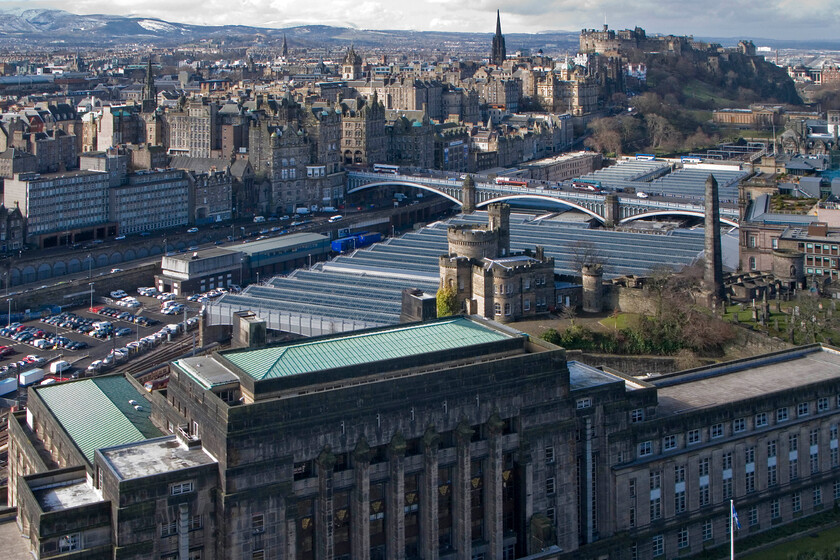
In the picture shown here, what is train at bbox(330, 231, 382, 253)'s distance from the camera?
111637 millimetres

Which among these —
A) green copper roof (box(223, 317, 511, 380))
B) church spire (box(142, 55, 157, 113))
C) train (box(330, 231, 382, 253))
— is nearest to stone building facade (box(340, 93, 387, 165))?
church spire (box(142, 55, 157, 113))

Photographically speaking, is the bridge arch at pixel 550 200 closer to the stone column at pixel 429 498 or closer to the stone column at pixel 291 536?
the stone column at pixel 429 498

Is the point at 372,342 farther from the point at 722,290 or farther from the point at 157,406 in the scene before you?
the point at 722,290

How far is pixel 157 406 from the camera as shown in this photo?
143 ft

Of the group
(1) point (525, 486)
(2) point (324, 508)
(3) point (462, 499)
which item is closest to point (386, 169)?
(1) point (525, 486)

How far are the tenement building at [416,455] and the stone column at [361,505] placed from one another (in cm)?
7

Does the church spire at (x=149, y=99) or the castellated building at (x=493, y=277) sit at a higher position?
the church spire at (x=149, y=99)

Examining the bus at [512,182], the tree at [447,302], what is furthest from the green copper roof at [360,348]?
the bus at [512,182]

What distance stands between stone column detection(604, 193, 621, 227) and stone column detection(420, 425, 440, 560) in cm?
7031

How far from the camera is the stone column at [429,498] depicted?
40.9 metres

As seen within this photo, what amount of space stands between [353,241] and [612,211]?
933 inches

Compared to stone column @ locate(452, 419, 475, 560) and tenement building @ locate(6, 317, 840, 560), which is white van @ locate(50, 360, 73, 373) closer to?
tenement building @ locate(6, 317, 840, 560)

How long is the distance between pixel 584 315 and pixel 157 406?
3604cm

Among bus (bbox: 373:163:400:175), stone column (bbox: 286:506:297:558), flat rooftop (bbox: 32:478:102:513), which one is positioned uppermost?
bus (bbox: 373:163:400:175)
